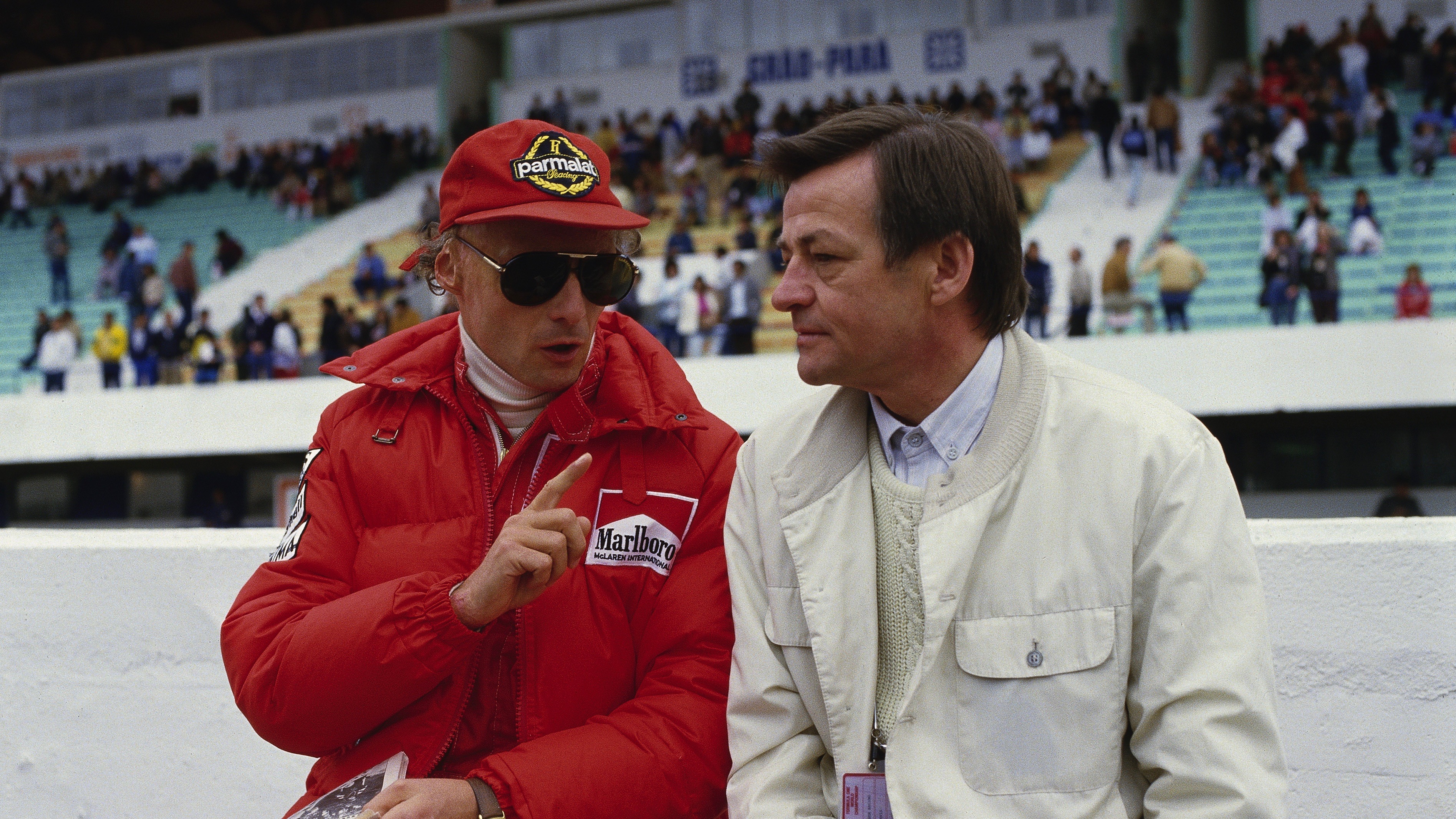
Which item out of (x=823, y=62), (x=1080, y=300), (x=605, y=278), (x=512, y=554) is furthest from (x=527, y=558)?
(x=823, y=62)

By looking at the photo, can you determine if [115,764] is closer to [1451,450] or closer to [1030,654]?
[1030,654]

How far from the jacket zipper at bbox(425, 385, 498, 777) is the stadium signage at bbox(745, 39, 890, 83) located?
82.6 ft

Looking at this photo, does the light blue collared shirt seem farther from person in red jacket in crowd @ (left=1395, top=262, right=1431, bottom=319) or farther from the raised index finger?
person in red jacket in crowd @ (left=1395, top=262, right=1431, bottom=319)

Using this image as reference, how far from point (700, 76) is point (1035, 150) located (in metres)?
9.76

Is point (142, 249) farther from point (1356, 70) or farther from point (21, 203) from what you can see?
point (1356, 70)

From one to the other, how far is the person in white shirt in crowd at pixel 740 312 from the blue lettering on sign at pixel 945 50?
1391 centimetres

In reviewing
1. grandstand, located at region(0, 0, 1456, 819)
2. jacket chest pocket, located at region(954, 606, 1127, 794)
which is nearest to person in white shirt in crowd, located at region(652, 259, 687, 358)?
grandstand, located at region(0, 0, 1456, 819)

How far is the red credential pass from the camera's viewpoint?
200 centimetres

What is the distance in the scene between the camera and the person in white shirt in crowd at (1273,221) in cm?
1489

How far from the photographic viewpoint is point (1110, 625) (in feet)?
6.09

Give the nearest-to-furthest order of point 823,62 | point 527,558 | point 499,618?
1. point 527,558
2. point 499,618
3. point 823,62

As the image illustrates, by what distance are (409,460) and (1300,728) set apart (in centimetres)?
187

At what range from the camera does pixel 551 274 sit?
7.71ft

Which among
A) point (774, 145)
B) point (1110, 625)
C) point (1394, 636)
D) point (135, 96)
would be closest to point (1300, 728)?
point (1394, 636)
